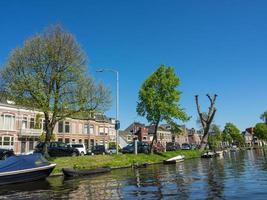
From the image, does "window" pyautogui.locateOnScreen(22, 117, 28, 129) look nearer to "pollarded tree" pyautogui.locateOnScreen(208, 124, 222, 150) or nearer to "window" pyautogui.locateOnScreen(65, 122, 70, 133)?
"window" pyautogui.locateOnScreen(65, 122, 70, 133)

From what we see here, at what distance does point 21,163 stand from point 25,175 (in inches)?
42.9

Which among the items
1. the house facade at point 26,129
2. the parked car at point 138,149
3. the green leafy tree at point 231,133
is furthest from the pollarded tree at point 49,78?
the green leafy tree at point 231,133

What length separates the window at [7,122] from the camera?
2357 inches

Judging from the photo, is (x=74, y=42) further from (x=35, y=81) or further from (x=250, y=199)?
(x=250, y=199)

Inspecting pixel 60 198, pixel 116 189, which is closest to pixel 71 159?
pixel 116 189

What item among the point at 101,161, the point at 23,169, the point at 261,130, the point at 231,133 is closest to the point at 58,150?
the point at 101,161

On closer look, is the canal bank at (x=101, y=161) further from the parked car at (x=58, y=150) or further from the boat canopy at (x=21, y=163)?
the boat canopy at (x=21, y=163)

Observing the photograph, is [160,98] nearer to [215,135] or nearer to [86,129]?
[86,129]

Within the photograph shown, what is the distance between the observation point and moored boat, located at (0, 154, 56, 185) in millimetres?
27531

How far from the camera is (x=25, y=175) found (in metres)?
29.1

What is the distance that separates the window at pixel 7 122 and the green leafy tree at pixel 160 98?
23237mm

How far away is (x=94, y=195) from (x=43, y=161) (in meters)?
12.1

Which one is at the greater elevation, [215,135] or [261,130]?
[261,130]

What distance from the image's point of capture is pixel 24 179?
29125mm
